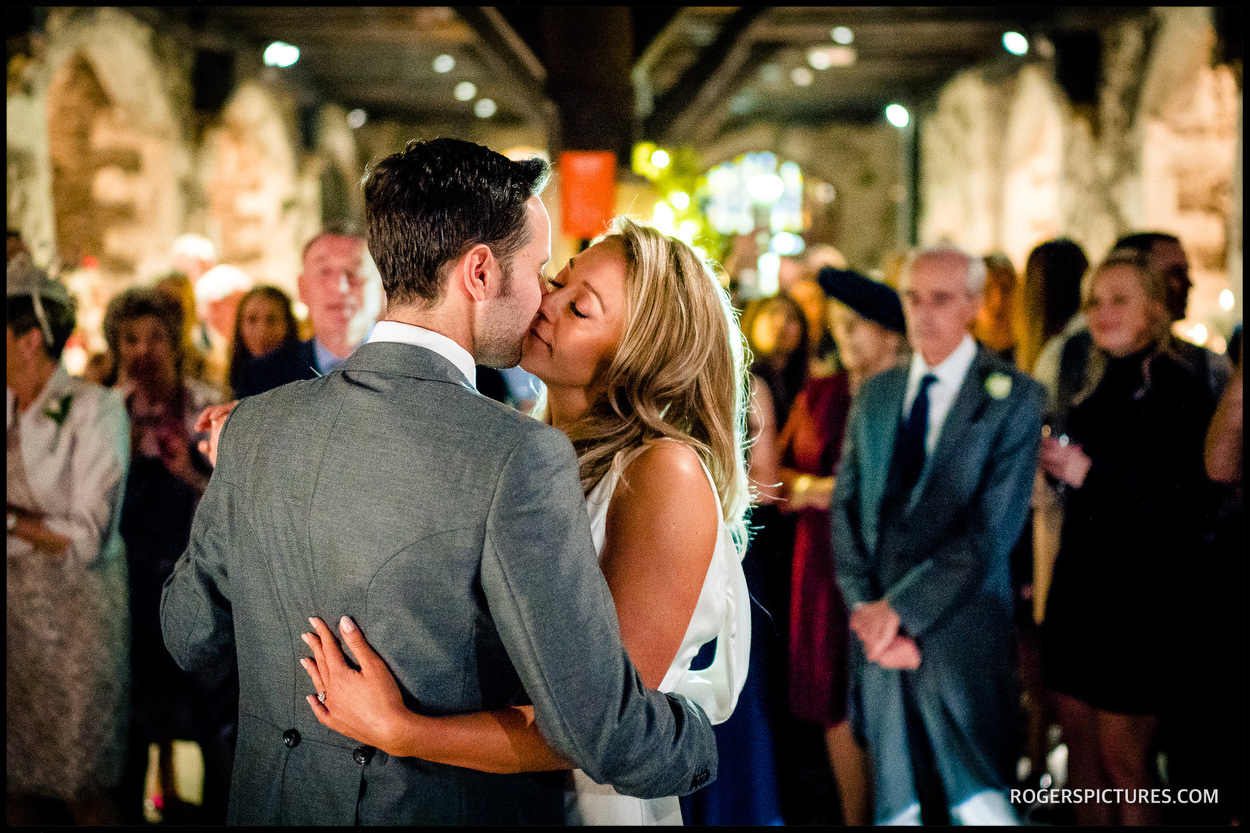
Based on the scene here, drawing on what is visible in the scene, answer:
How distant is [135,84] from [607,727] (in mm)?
7530

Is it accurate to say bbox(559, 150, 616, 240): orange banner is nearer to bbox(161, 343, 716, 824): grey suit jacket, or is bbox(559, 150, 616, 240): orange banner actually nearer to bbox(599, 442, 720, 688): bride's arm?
bbox(599, 442, 720, 688): bride's arm

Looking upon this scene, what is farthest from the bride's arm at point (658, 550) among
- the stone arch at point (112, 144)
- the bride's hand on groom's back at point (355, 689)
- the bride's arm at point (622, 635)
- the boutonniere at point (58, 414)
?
the stone arch at point (112, 144)

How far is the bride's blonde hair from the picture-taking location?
1481mm

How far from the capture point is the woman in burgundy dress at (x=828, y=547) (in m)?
2.91

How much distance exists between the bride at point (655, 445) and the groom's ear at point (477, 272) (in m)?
0.37

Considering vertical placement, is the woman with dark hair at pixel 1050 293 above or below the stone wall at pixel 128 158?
below

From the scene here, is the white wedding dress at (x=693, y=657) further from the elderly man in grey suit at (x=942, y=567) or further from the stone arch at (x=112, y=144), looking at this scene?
the stone arch at (x=112, y=144)

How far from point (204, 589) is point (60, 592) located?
174 centimetres

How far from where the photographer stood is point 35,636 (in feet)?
8.52

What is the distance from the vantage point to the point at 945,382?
101 inches

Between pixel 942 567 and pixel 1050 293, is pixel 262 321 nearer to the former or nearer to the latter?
pixel 942 567

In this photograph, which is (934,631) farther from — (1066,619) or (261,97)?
(261,97)

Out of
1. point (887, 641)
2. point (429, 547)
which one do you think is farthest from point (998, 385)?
point (429, 547)

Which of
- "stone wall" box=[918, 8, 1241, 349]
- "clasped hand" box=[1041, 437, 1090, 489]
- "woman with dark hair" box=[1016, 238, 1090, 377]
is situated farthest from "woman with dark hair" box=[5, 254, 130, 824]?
"stone wall" box=[918, 8, 1241, 349]
